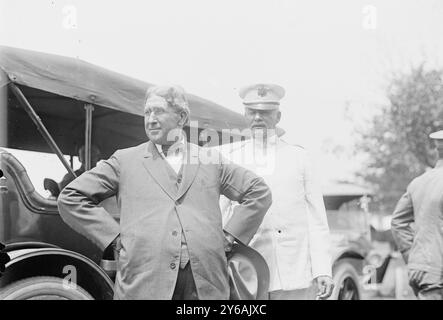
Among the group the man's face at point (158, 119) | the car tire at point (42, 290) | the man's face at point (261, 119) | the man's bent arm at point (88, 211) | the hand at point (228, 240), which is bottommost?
the car tire at point (42, 290)

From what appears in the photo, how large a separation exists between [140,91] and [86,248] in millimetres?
948

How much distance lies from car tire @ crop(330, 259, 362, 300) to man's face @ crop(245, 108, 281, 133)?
2350 millimetres

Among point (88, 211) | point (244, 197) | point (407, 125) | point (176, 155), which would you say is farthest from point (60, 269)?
point (407, 125)

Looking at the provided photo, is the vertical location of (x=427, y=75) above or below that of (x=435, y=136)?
above

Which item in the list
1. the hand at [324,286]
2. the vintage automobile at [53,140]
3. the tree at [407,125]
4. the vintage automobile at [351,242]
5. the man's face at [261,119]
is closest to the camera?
the vintage automobile at [53,140]

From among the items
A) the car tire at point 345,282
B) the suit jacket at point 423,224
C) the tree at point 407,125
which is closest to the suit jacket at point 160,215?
the suit jacket at point 423,224

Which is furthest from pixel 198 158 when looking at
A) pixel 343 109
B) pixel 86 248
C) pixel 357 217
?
pixel 357 217

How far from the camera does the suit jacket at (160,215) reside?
2.28 meters

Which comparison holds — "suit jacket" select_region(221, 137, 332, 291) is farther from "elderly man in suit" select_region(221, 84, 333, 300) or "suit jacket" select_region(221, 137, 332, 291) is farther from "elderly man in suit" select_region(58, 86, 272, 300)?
"elderly man in suit" select_region(58, 86, 272, 300)

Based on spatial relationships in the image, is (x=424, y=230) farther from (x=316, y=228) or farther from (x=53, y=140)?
(x=53, y=140)

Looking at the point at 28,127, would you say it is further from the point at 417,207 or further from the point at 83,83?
the point at 417,207

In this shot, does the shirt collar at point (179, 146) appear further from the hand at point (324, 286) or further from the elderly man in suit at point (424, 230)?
the elderly man in suit at point (424, 230)

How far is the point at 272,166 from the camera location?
9.65 ft

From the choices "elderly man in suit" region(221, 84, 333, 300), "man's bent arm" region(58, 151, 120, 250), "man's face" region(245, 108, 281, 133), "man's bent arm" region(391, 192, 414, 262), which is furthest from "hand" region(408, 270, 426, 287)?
"man's bent arm" region(58, 151, 120, 250)
